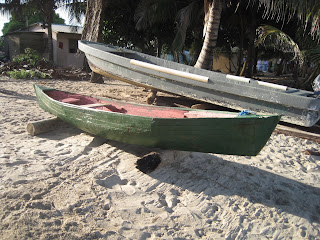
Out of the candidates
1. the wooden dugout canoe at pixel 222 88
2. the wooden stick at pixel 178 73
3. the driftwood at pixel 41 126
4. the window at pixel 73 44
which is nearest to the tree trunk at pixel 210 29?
the wooden dugout canoe at pixel 222 88

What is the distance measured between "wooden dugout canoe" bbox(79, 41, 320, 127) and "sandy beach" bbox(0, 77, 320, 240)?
3.40 feet

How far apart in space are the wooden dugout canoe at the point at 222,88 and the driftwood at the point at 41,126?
263cm

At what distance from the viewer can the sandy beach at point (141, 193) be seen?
2471 millimetres

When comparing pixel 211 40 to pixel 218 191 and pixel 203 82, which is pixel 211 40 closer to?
pixel 203 82

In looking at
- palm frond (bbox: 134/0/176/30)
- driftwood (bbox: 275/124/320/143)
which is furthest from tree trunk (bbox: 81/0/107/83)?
driftwood (bbox: 275/124/320/143)

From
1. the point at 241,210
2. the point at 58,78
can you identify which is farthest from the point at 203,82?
the point at 58,78

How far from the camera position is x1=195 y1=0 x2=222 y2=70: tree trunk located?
7266 millimetres

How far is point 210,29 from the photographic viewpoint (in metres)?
7.46

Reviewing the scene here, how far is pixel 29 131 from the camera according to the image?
4.34 meters

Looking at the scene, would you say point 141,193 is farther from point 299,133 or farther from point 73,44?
point 73,44

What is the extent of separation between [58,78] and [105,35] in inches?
180

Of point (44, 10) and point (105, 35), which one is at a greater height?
point (44, 10)

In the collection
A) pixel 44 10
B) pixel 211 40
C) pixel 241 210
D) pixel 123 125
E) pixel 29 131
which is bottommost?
pixel 241 210

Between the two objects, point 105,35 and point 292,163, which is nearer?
point 292,163
